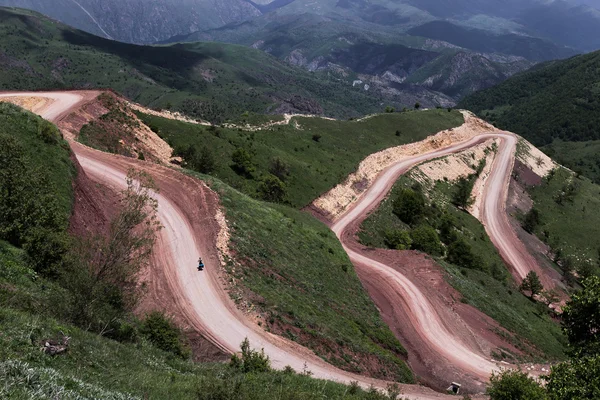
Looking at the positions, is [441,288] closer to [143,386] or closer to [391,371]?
[391,371]

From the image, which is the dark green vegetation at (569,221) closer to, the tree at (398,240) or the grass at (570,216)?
the grass at (570,216)

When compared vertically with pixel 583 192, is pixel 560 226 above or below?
below

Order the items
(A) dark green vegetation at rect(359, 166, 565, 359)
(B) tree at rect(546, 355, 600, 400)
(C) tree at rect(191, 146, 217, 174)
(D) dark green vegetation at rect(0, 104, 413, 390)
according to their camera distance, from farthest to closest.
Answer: (C) tree at rect(191, 146, 217, 174) → (A) dark green vegetation at rect(359, 166, 565, 359) → (B) tree at rect(546, 355, 600, 400) → (D) dark green vegetation at rect(0, 104, 413, 390)

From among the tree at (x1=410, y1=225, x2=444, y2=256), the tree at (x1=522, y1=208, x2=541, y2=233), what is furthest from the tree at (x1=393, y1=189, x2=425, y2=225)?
the tree at (x1=522, y1=208, x2=541, y2=233)

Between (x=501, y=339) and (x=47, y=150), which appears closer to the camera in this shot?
(x=47, y=150)

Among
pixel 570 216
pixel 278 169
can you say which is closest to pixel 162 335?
pixel 278 169

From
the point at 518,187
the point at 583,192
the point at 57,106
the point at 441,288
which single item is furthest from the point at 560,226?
the point at 57,106

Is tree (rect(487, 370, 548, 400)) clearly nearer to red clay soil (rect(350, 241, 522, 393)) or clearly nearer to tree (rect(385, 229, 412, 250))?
red clay soil (rect(350, 241, 522, 393))
